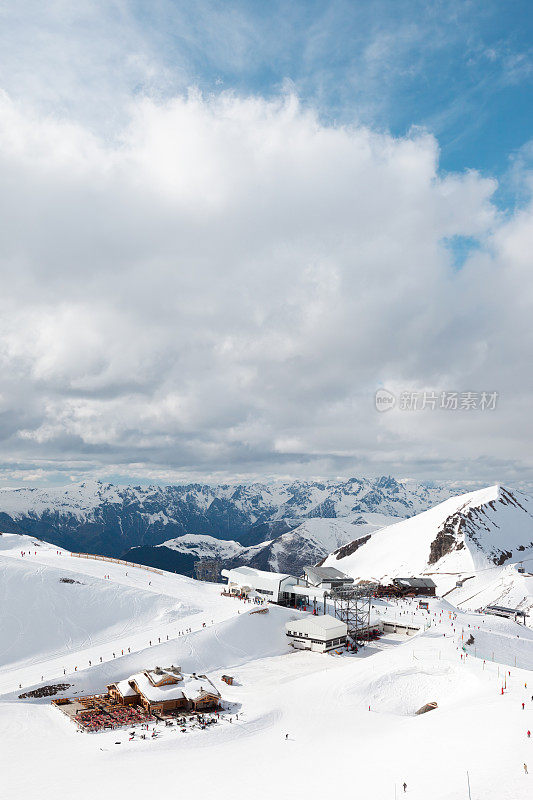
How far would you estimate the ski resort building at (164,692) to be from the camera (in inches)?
2360

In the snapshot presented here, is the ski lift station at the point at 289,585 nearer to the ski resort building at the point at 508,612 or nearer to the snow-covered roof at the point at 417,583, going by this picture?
the ski resort building at the point at 508,612

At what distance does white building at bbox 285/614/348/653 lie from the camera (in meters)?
86.6

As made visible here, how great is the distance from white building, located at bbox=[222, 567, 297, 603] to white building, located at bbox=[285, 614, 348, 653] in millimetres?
19322

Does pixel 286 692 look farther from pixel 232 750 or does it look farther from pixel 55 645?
pixel 55 645

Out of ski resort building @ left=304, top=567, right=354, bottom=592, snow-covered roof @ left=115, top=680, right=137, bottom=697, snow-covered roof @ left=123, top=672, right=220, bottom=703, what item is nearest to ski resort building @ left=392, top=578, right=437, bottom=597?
ski resort building @ left=304, top=567, right=354, bottom=592

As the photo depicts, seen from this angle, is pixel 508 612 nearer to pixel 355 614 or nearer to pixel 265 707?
pixel 355 614

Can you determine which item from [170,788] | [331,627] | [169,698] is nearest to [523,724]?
[170,788]

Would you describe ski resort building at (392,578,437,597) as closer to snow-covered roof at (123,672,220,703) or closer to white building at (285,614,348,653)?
white building at (285,614,348,653)

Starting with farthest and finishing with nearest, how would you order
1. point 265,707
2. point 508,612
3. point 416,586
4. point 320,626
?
1. point 416,586
2. point 508,612
3. point 320,626
4. point 265,707

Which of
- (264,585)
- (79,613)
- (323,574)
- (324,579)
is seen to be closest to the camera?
(79,613)

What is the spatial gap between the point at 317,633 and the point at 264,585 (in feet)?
97.5

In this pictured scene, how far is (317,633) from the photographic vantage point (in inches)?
3455

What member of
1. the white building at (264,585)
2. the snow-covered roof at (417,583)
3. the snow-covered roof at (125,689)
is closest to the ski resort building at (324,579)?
→ the white building at (264,585)

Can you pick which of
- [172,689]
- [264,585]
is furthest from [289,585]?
[172,689]
